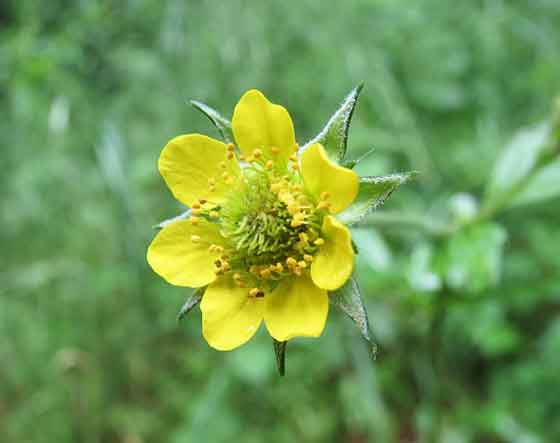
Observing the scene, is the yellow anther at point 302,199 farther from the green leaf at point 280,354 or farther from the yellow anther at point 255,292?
the green leaf at point 280,354

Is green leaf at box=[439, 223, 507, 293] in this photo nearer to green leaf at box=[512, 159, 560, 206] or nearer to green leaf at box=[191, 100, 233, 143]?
green leaf at box=[512, 159, 560, 206]

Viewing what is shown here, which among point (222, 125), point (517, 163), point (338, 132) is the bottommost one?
point (517, 163)

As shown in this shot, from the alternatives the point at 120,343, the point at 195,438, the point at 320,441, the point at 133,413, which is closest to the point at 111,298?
the point at 120,343

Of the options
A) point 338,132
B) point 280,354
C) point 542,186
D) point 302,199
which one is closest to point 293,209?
point 302,199

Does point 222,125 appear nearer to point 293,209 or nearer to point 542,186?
point 293,209

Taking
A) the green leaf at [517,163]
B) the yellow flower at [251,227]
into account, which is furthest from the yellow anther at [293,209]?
the green leaf at [517,163]

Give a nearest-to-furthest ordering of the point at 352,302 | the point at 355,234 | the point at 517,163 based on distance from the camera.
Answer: the point at 352,302, the point at 517,163, the point at 355,234

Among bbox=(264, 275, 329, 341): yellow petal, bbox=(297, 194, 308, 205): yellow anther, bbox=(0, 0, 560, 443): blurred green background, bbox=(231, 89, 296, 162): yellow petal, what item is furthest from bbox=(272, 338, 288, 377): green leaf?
bbox=(0, 0, 560, 443): blurred green background

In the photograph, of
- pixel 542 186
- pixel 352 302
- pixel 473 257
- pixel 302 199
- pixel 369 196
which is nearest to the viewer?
pixel 352 302
